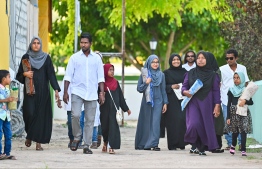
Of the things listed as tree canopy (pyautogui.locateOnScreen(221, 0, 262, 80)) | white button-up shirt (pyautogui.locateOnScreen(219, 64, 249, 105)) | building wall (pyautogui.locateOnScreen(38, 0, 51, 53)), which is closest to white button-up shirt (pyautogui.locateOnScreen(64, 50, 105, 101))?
white button-up shirt (pyautogui.locateOnScreen(219, 64, 249, 105))

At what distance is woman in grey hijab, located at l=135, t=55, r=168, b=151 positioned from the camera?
746 inches

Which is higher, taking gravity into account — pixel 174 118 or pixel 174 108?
pixel 174 108

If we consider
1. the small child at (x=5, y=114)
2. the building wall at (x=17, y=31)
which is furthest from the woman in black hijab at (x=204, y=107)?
the building wall at (x=17, y=31)

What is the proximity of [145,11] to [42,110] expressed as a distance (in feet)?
37.7

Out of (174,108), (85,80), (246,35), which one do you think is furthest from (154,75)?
(246,35)

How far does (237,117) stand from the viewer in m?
16.9

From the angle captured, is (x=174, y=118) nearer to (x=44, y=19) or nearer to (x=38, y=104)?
(x=38, y=104)

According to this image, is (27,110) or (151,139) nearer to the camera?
(27,110)

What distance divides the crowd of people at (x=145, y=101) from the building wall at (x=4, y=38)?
2.24 meters

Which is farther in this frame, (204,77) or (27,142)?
(27,142)

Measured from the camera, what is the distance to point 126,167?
13.9 meters

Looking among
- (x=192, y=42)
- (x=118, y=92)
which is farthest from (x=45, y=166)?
(x=192, y=42)

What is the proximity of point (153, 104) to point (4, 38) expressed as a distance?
359 cm

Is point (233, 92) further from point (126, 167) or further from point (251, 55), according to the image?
point (251, 55)
